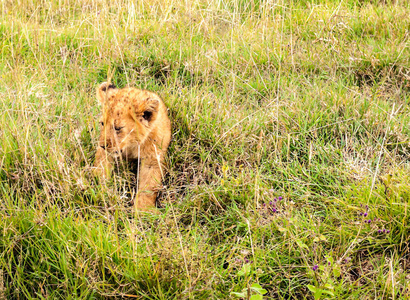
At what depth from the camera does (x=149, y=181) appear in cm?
336

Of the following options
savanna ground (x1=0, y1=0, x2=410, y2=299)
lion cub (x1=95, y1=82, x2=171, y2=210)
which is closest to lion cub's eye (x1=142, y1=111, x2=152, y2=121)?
lion cub (x1=95, y1=82, x2=171, y2=210)

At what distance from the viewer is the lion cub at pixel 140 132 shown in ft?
10.5

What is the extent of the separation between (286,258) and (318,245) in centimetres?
22

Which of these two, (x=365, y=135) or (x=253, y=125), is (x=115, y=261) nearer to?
(x=253, y=125)

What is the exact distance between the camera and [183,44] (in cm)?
469

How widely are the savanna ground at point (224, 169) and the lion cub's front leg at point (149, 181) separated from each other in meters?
0.10

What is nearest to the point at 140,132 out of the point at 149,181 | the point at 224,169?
the point at 149,181

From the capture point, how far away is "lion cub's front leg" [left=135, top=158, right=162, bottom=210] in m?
3.19

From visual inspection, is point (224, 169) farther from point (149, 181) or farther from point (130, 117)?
point (130, 117)

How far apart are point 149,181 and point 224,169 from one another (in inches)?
28.7

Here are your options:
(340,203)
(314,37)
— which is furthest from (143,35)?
(340,203)

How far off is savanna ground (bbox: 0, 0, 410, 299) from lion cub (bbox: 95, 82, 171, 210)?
0.42 ft

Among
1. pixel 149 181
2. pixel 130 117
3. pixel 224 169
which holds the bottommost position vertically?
pixel 149 181

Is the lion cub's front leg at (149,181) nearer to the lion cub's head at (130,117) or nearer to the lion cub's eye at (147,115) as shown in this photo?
the lion cub's head at (130,117)
